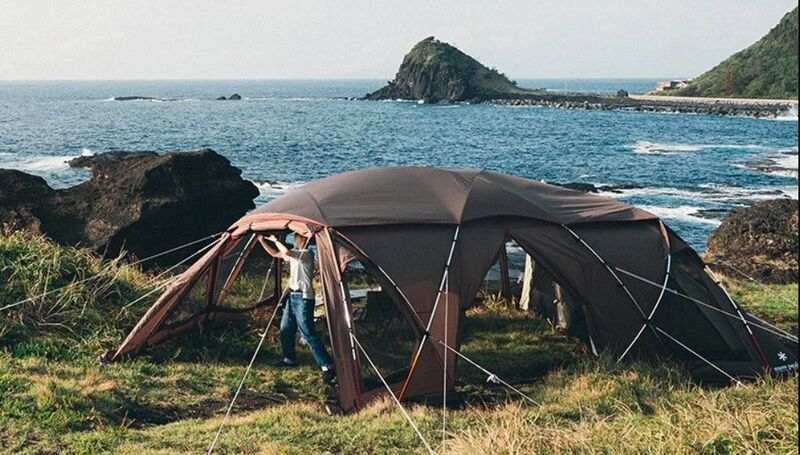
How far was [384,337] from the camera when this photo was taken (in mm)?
11516

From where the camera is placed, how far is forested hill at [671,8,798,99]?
132 meters

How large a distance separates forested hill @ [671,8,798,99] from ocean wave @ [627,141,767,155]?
60.7 m

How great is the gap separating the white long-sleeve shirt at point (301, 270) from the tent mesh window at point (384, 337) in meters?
0.59

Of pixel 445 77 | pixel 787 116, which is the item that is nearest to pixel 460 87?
pixel 445 77

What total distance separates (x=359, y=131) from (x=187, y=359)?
3288 inches

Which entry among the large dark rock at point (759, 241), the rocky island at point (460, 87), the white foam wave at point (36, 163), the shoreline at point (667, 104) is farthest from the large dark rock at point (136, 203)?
the rocky island at point (460, 87)

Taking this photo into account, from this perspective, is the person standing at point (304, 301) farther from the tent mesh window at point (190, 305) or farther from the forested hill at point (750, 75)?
the forested hill at point (750, 75)

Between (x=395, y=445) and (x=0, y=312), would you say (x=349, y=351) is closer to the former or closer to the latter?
(x=395, y=445)

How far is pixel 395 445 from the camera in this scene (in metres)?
8.98

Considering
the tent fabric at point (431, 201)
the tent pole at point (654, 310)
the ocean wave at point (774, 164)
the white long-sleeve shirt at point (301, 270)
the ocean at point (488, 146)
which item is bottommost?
the ocean at point (488, 146)

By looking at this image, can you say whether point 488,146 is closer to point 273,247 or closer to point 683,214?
point 683,214

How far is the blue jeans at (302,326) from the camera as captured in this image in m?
11.8

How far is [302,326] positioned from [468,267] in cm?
257

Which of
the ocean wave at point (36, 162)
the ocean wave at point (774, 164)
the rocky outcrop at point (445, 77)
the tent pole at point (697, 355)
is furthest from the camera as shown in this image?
the rocky outcrop at point (445, 77)
